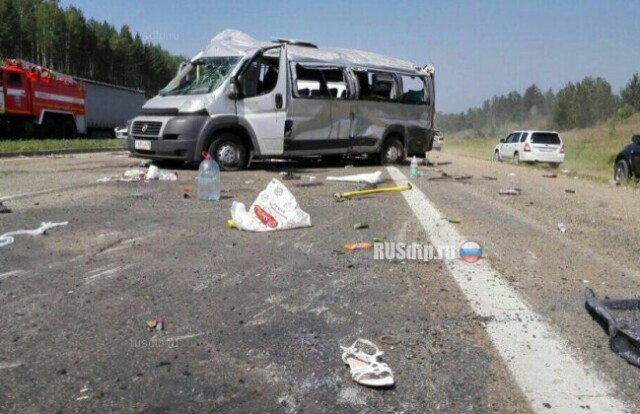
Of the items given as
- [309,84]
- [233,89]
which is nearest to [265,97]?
[233,89]

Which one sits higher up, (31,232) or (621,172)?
(621,172)

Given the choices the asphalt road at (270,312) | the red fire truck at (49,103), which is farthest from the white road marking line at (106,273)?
the red fire truck at (49,103)

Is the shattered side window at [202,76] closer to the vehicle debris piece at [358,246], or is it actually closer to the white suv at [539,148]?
the vehicle debris piece at [358,246]

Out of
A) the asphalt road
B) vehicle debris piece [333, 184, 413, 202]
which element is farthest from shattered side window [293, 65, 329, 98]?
the asphalt road

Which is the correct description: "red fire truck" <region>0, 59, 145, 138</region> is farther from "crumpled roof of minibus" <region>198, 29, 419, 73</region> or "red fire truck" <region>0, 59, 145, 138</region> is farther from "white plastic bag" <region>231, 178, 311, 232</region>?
"white plastic bag" <region>231, 178, 311, 232</region>

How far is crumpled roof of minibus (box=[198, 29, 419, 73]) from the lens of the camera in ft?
37.0

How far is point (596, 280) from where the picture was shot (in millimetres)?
3957

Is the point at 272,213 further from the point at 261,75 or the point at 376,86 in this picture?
the point at 376,86

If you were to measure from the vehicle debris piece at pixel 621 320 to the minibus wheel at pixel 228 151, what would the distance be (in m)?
8.12

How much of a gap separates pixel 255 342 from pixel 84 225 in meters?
3.18

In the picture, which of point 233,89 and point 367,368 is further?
point 233,89

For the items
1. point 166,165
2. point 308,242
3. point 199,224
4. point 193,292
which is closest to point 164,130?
point 166,165

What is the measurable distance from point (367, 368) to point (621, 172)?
531 inches

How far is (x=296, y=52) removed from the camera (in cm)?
1161
